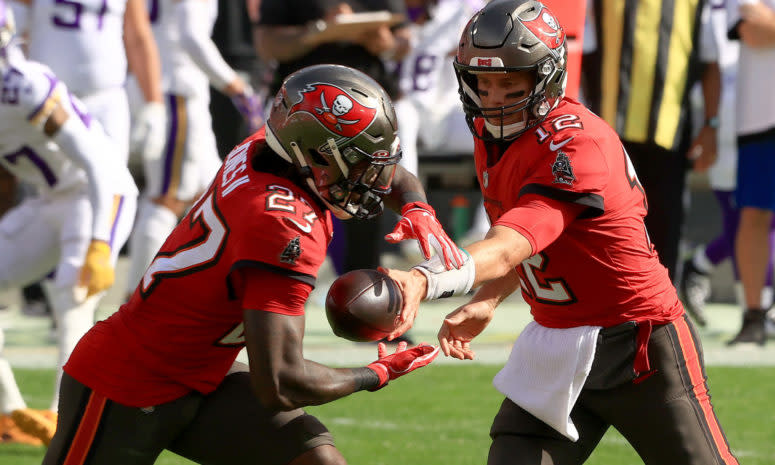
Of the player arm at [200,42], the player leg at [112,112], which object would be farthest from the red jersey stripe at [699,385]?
the player arm at [200,42]

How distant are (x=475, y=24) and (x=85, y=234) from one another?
244cm

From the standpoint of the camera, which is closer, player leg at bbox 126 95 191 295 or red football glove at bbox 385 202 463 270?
red football glove at bbox 385 202 463 270

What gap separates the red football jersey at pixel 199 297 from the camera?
10.7ft

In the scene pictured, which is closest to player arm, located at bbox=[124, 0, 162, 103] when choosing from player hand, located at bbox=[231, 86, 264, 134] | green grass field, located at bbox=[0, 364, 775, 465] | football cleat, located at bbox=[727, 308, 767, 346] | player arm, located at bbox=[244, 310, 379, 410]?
player hand, located at bbox=[231, 86, 264, 134]

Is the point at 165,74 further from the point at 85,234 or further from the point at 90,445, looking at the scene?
the point at 90,445

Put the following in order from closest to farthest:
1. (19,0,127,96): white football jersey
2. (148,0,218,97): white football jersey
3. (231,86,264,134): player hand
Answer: (19,0,127,96): white football jersey → (148,0,218,97): white football jersey → (231,86,264,134): player hand

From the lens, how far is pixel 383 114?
344cm

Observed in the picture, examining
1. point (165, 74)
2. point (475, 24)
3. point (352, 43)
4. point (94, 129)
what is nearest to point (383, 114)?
point (475, 24)

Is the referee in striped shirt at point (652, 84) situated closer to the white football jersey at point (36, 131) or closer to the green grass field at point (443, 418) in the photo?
the green grass field at point (443, 418)

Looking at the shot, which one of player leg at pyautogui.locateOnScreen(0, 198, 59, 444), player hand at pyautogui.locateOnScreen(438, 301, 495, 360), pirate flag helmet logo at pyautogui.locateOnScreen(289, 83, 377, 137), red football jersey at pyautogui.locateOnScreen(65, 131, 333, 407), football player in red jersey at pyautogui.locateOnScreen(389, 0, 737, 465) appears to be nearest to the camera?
red football jersey at pyautogui.locateOnScreen(65, 131, 333, 407)

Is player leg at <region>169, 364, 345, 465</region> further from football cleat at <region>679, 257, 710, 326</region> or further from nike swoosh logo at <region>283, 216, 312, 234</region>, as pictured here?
football cleat at <region>679, 257, 710, 326</region>

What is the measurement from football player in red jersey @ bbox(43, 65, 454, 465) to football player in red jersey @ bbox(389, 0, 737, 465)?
0.91 ft

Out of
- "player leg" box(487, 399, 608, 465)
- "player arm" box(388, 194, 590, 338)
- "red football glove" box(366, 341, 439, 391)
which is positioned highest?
"player arm" box(388, 194, 590, 338)

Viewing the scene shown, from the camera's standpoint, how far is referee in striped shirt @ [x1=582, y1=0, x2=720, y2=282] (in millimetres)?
7018
